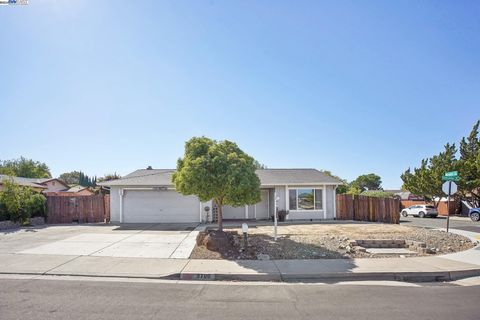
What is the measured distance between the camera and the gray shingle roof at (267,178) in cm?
2238

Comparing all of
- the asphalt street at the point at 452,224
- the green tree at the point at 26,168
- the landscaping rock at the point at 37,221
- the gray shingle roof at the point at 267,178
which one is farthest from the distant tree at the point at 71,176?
the asphalt street at the point at 452,224

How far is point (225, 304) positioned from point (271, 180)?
689 inches

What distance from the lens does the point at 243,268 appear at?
980cm

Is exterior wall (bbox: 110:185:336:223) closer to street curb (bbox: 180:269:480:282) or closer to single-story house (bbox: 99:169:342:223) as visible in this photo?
single-story house (bbox: 99:169:342:223)

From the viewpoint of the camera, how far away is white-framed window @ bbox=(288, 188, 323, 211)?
23.5 m

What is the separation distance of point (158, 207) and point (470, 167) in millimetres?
31029

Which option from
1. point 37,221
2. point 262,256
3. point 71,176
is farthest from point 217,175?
point 71,176

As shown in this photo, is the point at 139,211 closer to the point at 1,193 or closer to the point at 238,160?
the point at 1,193

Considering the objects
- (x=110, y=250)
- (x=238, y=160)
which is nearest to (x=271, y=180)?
(x=238, y=160)

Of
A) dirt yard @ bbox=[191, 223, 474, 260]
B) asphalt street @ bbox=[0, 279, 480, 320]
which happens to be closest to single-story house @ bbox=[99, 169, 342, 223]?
dirt yard @ bbox=[191, 223, 474, 260]

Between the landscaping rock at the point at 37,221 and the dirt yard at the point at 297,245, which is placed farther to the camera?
the landscaping rock at the point at 37,221

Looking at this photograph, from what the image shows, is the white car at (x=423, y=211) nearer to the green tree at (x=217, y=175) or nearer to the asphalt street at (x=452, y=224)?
the asphalt street at (x=452, y=224)

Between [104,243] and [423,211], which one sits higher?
[104,243]

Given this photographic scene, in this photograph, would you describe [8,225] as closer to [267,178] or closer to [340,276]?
[267,178]
